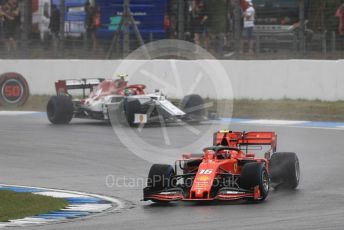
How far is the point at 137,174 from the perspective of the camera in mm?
15422

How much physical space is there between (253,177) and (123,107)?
410 inches

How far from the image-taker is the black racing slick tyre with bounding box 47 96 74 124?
2325 cm

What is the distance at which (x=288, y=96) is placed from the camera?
25.5 metres

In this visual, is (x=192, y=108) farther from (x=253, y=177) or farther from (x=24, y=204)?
(x=24, y=204)

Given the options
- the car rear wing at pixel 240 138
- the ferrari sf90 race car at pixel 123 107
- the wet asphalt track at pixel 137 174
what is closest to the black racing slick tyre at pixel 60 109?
the ferrari sf90 race car at pixel 123 107

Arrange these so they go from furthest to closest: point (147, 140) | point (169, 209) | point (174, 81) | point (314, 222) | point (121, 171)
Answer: point (174, 81), point (147, 140), point (121, 171), point (169, 209), point (314, 222)

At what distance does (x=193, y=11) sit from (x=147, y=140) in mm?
8587

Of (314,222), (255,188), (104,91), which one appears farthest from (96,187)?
(104,91)

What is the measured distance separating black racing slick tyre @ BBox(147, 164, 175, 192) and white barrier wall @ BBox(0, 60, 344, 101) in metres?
12.8

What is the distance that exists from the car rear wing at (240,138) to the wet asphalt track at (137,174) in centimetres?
81

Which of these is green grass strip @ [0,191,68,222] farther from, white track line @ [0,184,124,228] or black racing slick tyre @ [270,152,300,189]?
black racing slick tyre @ [270,152,300,189]

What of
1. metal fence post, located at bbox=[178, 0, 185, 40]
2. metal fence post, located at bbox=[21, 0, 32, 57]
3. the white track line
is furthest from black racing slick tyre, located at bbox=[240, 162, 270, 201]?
metal fence post, located at bbox=[21, 0, 32, 57]

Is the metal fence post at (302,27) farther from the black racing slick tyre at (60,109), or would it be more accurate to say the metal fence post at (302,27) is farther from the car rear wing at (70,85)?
the black racing slick tyre at (60,109)

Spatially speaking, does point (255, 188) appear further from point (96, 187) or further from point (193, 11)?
point (193, 11)
